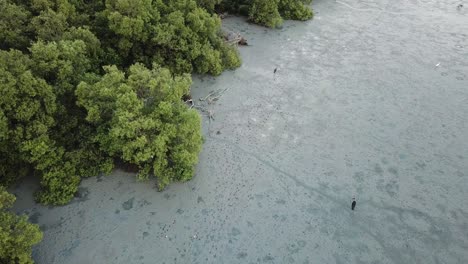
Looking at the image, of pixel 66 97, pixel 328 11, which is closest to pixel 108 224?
pixel 66 97

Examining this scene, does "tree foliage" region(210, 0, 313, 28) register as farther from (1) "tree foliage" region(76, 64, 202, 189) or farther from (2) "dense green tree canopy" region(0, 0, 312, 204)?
(1) "tree foliage" region(76, 64, 202, 189)

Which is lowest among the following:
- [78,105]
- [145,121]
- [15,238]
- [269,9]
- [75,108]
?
[269,9]

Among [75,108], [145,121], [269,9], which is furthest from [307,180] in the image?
[269,9]

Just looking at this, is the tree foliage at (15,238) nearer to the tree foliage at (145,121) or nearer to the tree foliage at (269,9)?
the tree foliage at (145,121)

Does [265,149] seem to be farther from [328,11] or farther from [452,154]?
[328,11]

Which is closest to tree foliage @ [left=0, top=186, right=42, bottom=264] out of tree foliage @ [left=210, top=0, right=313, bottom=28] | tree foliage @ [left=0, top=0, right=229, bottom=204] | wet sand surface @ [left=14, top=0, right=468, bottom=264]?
wet sand surface @ [left=14, top=0, right=468, bottom=264]

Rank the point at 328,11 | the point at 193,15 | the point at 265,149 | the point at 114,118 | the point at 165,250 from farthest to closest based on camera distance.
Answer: the point at 328,11 → the point at 193,15 → the point at 265,149 → the point at 114,118 → the point at 165,250

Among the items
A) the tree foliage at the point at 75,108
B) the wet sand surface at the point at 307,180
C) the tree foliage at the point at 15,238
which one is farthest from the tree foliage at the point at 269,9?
the tree foliage at the point at 15,238

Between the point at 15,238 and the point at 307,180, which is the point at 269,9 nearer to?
the point at 307,180
